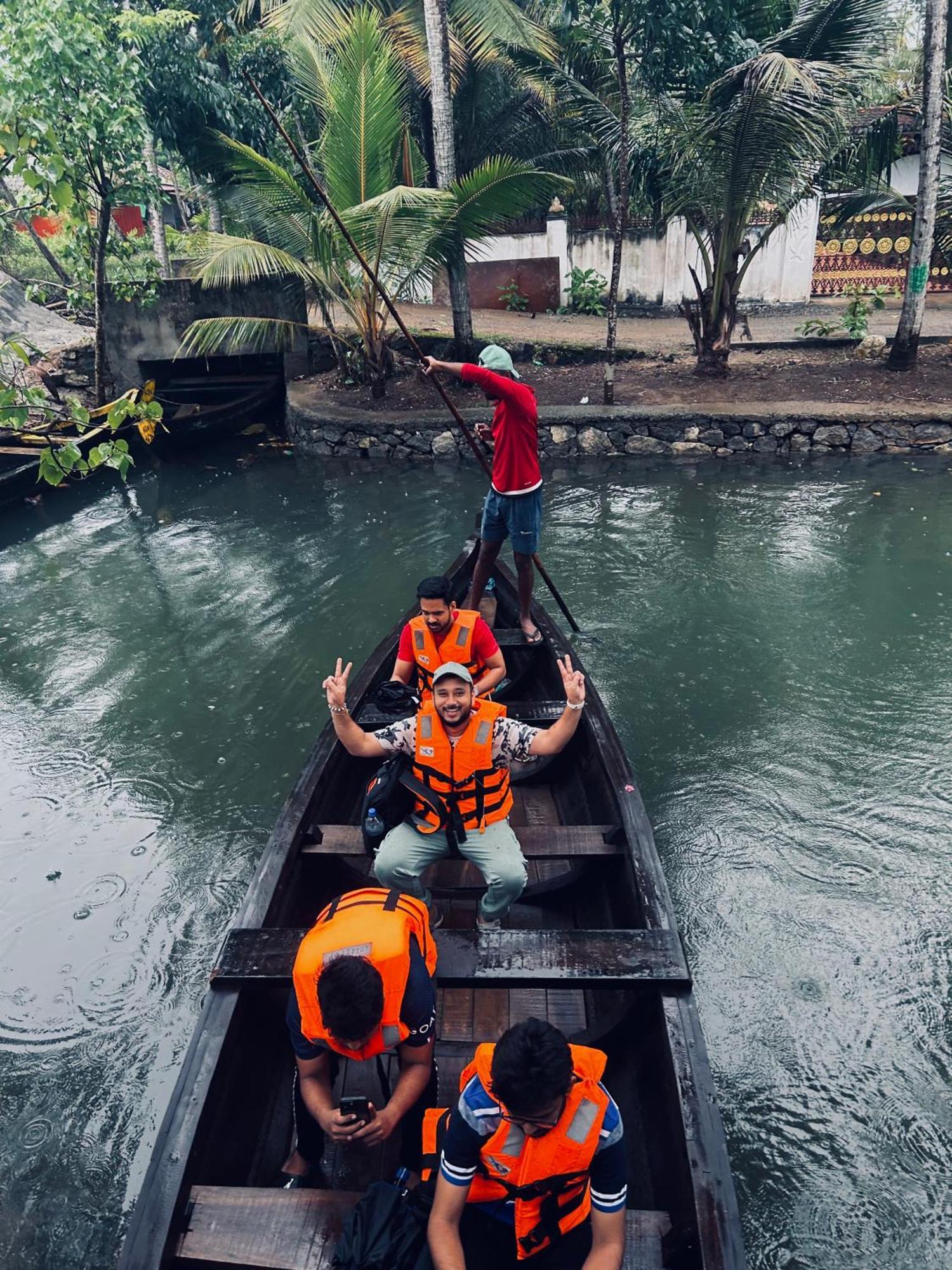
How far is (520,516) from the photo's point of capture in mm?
5516

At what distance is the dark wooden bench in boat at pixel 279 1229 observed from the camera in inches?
92.8

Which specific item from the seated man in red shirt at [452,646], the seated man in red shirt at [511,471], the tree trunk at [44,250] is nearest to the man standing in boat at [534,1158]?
the seated man in red shirt at [452,646]

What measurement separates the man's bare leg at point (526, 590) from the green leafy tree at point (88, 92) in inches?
170

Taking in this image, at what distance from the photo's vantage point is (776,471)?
1134 centimetres

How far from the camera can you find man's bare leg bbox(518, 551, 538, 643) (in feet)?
18.4

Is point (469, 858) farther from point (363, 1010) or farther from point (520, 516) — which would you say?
point (520, 516)

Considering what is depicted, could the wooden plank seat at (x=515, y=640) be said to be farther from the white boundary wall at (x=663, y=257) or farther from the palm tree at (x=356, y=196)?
the white boundary wall at (x=663, y=257)

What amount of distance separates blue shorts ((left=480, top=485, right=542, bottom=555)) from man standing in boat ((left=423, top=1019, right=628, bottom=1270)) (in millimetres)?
3661

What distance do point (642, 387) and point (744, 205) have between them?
2845 mm

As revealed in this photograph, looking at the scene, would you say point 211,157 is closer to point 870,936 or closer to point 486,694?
point 486,694

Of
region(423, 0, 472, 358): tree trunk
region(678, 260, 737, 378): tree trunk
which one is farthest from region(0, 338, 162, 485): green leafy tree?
region(678, 260, 737, 378): tree trunk

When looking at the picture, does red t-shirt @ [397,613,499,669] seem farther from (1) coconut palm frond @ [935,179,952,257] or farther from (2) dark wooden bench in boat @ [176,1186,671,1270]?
(1) coconut palm frond @ [935,179,952,257]

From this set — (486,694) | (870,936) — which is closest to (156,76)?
(486,694)

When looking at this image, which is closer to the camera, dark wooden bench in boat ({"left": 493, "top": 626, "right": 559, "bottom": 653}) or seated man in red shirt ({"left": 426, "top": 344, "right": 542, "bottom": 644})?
seated man in red shirt ({"left": 426, "top": 344, "right": 542, "bottom": 644})
